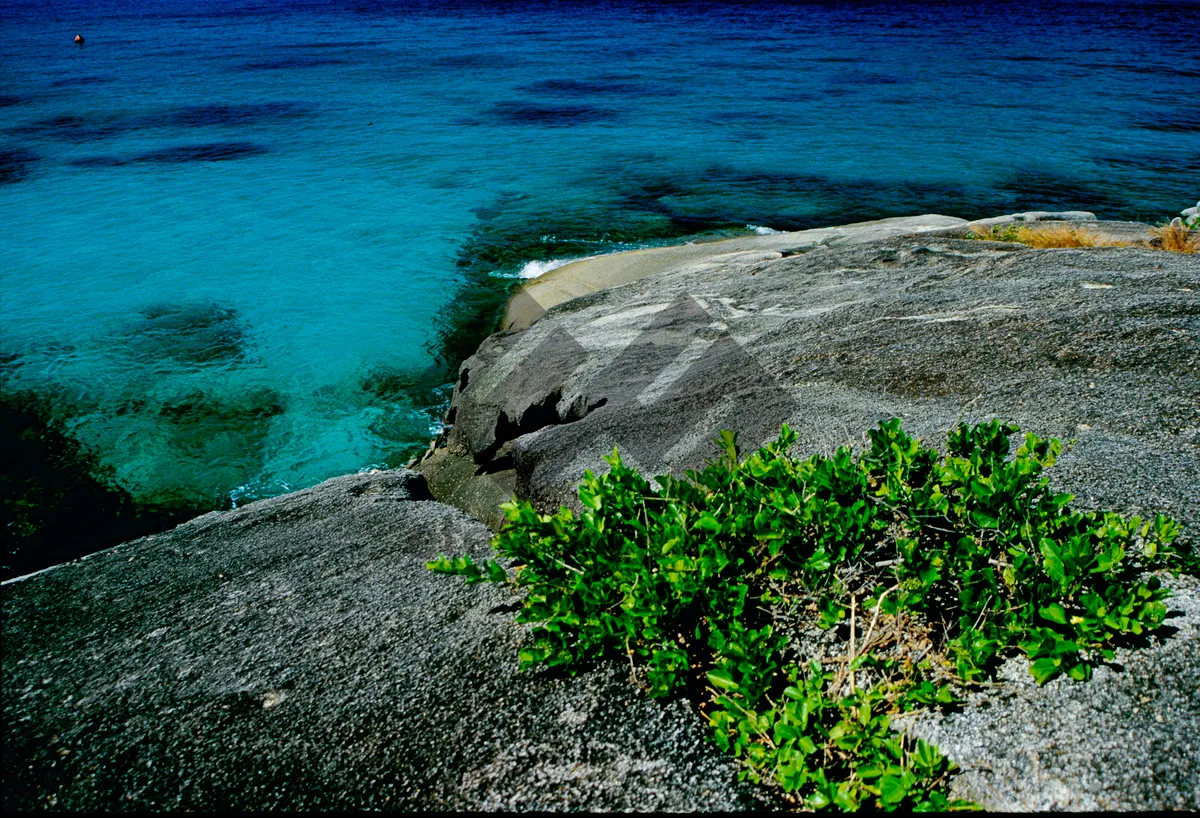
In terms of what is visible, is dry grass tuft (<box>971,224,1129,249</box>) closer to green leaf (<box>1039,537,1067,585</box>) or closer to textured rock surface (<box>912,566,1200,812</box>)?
green leaf (<box>1039,537,1067,585</box>)

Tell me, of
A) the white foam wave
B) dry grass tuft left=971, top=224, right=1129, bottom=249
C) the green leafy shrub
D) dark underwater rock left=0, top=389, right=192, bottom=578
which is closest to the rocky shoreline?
the green leafy shrub

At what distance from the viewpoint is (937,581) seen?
2703 mm

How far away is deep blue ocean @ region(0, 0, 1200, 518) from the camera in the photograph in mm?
9523

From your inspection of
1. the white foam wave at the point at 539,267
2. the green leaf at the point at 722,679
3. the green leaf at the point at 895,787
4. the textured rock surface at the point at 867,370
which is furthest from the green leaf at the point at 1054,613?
the white foam wave at the point at 539,267

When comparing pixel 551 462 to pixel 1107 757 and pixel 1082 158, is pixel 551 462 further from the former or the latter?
pixel 1082 158

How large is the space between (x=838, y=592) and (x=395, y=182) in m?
17.4

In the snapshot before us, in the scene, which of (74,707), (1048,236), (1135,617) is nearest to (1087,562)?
(1135,617)

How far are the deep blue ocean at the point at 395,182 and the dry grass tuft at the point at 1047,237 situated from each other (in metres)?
5.09

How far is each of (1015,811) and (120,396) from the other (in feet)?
33.4

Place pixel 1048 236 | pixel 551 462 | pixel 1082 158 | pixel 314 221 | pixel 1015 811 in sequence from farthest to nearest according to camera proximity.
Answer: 1. pixel 1082 158
2. pixel 314 221
3. pixel 1048 236
4. pixel 551 462
5. pixel 1015 811

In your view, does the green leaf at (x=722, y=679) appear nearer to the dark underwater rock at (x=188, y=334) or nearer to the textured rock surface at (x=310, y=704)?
the textured rock surface at (x=310, y=704)

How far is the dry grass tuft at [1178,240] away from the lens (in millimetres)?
8305

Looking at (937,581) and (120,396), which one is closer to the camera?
(937,581)

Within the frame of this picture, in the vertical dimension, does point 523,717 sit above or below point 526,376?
above
